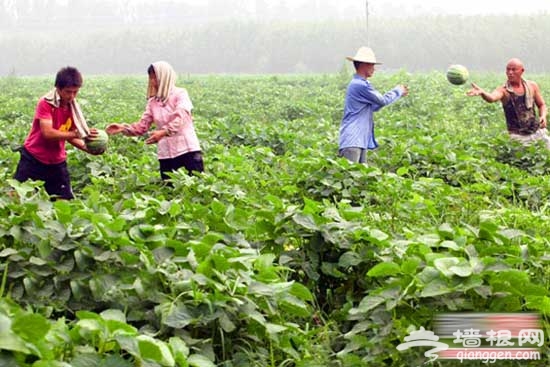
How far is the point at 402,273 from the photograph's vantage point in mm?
3359

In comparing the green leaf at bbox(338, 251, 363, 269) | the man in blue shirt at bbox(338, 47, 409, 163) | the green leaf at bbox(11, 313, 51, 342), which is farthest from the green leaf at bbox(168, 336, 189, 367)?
the man in blue shirt at bbox(338, 47, 409, 163)

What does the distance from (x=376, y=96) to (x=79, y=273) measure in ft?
12.7

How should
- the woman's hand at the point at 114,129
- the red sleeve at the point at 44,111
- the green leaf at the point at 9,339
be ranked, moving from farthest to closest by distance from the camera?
the woman's hand at the point at 114,129
the red sleeve at the point at 44,111
the green leaf at the point at 9,339

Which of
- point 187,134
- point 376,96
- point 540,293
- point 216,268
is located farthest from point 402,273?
point 376,96

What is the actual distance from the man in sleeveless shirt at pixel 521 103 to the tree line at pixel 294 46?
1552 inches

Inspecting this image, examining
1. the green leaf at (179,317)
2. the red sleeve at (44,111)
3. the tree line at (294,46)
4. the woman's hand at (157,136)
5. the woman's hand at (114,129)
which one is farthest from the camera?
the tree line at (294,46)

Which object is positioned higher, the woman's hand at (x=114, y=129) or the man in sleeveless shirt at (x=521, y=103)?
the woman's hand at (x=114, y=129)

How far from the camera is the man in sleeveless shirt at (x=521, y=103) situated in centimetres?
752

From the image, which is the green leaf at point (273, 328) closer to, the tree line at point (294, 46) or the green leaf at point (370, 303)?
the green leaf at point (370, 303)

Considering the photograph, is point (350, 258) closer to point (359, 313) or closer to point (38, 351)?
point (359, 313)

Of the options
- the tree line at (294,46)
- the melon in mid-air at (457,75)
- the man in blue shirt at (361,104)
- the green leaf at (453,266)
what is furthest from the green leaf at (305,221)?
the tree line at (294,46)

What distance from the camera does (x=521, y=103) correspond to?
7566 millimetres

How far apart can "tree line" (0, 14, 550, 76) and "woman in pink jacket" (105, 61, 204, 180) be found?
42210 millimetres

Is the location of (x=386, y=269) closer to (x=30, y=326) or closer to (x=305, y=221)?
(x=305, y=221)
